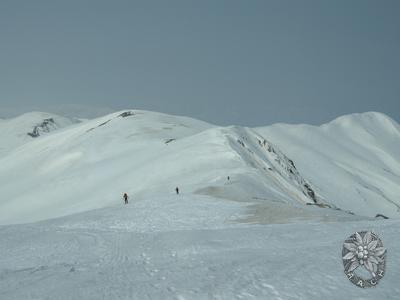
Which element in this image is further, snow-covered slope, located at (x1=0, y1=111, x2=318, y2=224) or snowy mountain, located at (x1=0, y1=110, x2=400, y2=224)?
snowy mountain, located at (x1=0, y1=110, x2=400, y2=224)

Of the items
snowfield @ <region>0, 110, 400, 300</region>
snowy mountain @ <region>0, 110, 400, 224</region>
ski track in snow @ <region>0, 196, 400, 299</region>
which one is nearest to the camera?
ski track in snow @ <region>0, 196, 400, 299</region>

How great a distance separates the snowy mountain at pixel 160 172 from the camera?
53250mm

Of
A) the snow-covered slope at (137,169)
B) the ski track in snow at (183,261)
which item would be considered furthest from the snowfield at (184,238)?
the snow-covered slope at (137,169)

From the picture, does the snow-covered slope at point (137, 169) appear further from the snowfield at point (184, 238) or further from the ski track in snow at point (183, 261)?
the ski track in snow at point (183, 261)

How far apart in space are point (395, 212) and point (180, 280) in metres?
126

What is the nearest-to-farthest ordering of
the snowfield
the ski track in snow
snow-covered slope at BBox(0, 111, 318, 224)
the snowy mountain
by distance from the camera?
1. the ski track in snow
2. the snowfield
3. snow-covered slope at BBox(0, 111, 318, 224)
4. the snowy mountain

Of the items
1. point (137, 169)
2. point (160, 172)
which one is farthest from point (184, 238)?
point (137, 169)

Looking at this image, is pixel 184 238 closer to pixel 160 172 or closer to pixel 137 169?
pixel 160 172

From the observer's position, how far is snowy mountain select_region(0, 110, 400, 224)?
53.2 meters

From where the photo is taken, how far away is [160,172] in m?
64.2

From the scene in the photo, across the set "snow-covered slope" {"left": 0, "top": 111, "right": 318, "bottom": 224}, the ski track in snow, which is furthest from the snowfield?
"snow-covered slope" {"left": 0, "top": 111, "right": 318, "bottom": 224}

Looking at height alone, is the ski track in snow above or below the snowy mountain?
below

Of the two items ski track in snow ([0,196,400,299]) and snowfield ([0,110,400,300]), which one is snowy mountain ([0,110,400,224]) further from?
ski track in snow ([0,196,400,299])

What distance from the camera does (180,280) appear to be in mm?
13406
